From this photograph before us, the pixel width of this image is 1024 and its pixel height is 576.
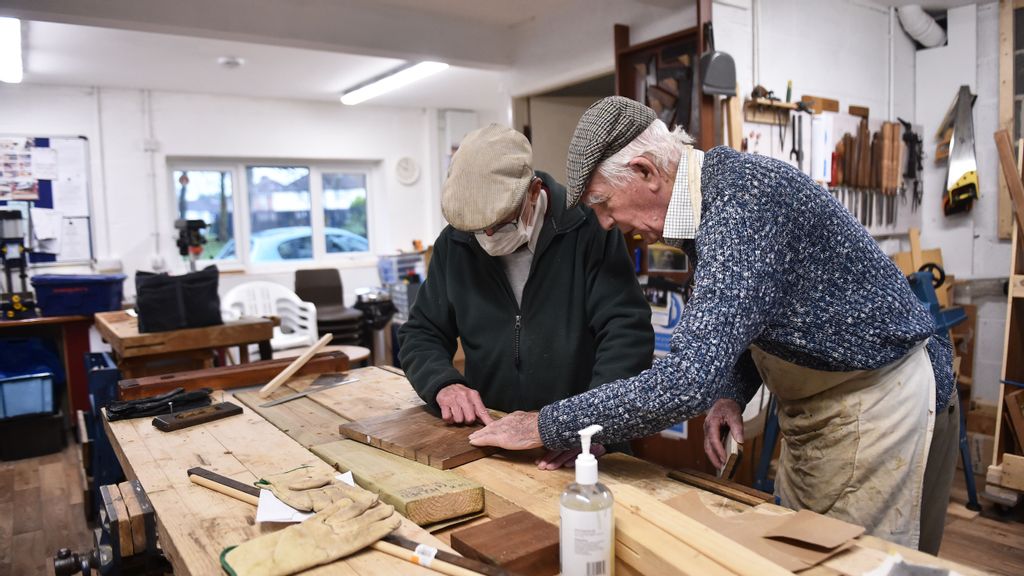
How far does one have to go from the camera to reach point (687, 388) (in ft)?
3.54

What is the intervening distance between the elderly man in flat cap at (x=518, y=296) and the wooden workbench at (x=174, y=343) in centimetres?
204

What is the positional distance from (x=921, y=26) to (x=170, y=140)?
6.61m

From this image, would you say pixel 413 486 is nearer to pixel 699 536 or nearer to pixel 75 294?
pixel 699 536

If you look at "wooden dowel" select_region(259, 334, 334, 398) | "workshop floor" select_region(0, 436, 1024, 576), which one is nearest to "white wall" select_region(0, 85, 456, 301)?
"workshop floor" select_region(0, 436, 1024, 576)

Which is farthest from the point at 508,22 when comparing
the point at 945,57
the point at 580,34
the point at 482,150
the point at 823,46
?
the point at 482,150

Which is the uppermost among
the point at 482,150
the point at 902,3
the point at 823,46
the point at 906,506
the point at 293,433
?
the point at 902,3

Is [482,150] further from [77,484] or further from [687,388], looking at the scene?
[77,484]

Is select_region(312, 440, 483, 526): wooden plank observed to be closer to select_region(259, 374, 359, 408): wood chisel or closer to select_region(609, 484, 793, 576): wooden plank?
select_region(609, 484, 793, 576): wooden plank

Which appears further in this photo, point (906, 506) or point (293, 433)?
point (293, 433)

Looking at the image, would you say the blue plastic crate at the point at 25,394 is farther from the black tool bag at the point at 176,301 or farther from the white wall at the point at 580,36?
the white wall at the point at 580,36

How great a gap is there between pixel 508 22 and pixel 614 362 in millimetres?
3786

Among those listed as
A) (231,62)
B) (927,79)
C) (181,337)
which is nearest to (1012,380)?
(927,79)

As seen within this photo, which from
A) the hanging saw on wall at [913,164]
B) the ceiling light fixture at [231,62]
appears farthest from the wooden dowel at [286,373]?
the ceiling light fixture at [231,62]

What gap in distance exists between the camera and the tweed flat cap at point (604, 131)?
4.15 feet
